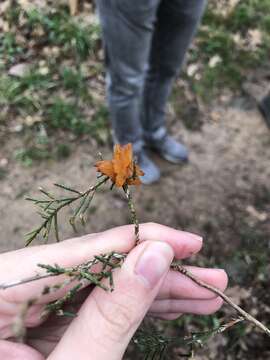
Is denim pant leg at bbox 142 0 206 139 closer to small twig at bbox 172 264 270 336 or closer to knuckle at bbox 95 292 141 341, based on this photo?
small twig at bbox 172 264 270 336

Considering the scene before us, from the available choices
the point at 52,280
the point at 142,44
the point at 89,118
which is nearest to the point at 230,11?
the point at 89,118

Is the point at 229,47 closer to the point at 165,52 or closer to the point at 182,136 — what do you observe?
the point at 182,136

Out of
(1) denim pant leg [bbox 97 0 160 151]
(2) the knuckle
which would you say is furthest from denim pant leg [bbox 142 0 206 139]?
(2) the knuckle

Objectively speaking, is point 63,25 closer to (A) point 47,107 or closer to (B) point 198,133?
(A) point 47,107

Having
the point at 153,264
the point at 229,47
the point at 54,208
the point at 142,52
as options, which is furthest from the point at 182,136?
the point at 54,208

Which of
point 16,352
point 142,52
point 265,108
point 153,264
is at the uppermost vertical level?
point 142,52

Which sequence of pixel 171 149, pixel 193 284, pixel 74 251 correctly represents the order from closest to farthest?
pixel 74 251 < pixel 193 284 < pixel 171 149

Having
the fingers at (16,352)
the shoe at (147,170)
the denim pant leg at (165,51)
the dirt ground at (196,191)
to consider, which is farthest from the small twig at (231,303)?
the shoe at (147,170)
